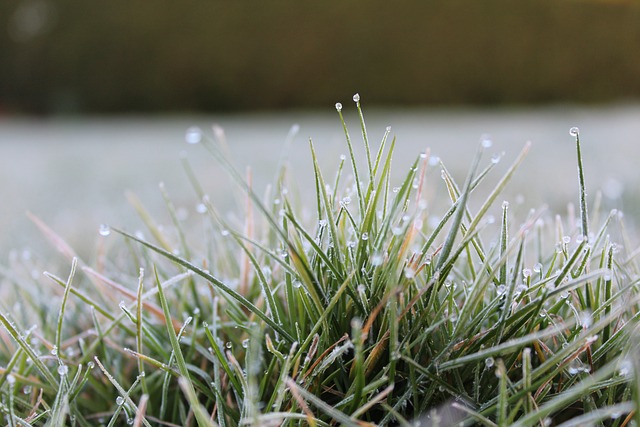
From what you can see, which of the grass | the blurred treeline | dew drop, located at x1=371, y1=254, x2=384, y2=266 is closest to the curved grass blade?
the grass

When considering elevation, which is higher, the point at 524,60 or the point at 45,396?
the point at 524,60

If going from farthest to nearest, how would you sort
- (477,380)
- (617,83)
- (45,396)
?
1. (617,83)
2. (45,396)
3. (477,380)

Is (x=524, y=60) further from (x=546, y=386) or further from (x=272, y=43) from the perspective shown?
(x=546, y=386)

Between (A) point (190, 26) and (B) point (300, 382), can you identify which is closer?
(B) point (300, 382)

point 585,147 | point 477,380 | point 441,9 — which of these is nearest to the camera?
point 477,380

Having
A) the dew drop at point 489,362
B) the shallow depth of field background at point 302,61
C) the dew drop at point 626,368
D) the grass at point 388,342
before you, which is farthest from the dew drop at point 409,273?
the shallow depth of field background at point 302,61

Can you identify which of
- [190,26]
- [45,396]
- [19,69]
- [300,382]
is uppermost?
[190,26]

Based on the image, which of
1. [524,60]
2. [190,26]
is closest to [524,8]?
[524,60]

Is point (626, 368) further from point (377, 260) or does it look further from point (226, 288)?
point (226, 288)
